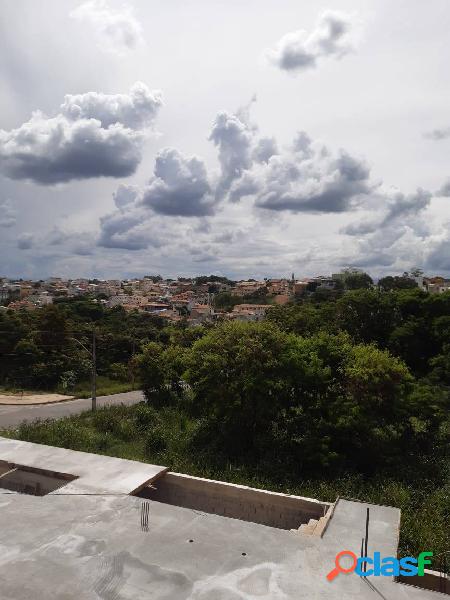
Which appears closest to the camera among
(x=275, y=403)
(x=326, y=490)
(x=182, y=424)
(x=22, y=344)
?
(x=326, y=490)

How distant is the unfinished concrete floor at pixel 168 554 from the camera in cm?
568

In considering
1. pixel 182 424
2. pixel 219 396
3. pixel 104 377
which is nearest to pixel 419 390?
pixel 219 396

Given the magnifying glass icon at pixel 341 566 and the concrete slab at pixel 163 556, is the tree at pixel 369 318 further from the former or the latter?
the magnifying glass icon at pixel 341 566

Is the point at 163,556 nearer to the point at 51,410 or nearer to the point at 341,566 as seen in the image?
the point at 341,566

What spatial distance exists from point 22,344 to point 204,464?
22.9 metres

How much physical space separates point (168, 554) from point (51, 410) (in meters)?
18.9

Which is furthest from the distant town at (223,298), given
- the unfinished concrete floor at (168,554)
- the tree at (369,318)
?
the unfinished concrete floor at (168,554)

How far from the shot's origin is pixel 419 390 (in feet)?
46.9

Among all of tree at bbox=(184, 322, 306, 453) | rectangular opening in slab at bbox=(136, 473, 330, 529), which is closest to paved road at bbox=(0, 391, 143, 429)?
tree at bbox=(184, 322, 306, 453)

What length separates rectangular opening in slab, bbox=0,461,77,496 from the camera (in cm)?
943

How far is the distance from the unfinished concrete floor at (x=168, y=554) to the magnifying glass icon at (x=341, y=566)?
0.08 meters

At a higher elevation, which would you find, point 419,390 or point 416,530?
point 419,390

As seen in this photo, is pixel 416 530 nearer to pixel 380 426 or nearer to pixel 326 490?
pixel 326 490

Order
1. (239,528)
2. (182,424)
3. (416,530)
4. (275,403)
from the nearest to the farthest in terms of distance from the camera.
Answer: (239,528)
(416,530)
(275,403)
(182,424)
